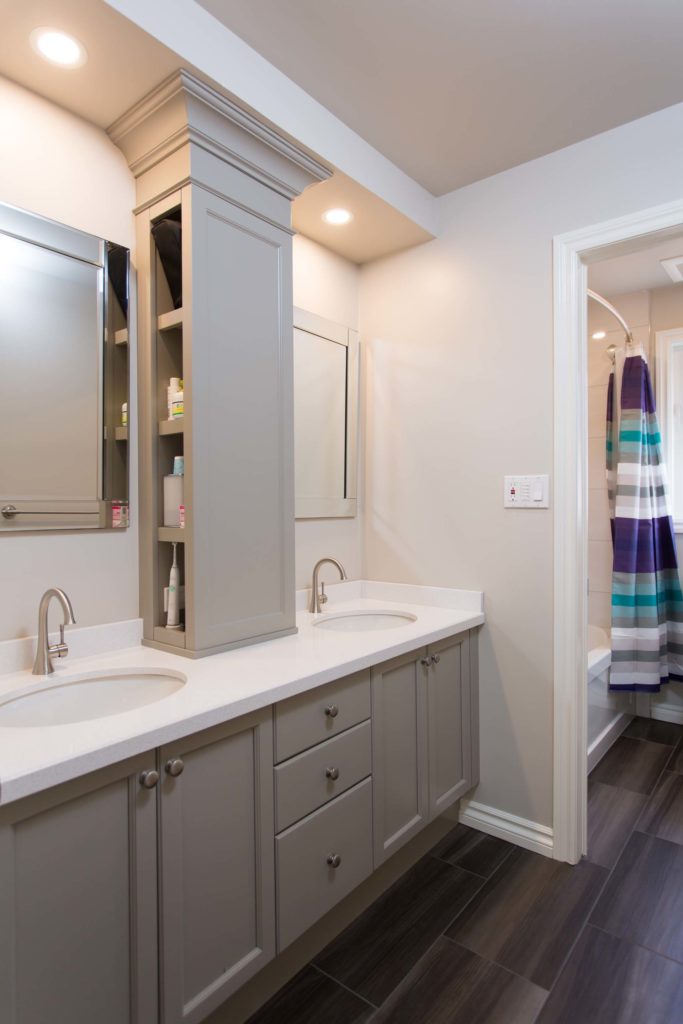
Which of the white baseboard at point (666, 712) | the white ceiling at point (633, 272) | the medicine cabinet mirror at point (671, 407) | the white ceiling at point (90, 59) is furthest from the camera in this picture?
the medicine cabinet mirror at point (671, 407)

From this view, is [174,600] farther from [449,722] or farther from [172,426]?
[449,722]

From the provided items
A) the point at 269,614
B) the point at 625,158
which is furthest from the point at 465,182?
the point at 269,614

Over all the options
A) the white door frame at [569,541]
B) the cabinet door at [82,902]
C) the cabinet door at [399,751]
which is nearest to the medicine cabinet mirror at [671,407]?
the white door frame at [569,541]

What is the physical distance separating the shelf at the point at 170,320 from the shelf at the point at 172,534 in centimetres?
56

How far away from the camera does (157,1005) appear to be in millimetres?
1106

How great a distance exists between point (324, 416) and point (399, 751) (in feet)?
4.26

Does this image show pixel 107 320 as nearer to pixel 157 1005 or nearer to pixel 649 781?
pixel 157 1005

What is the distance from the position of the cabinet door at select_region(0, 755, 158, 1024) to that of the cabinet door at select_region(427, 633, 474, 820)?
3.52ft

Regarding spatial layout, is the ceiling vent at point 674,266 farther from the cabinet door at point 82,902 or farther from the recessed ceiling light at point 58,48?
the cabinet door at point 82,902

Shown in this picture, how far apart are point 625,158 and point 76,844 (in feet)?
7.76

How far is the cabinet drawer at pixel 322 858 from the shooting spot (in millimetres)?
1379

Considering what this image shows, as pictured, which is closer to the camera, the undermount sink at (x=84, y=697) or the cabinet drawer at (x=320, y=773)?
the undermount sink at (x=84, y=697)

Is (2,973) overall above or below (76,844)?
below

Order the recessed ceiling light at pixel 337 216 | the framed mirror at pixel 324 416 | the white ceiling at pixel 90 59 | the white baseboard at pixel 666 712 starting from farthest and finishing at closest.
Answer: the white baseboard at pixel 666 712 → the framed mirror at pixel 324 416 → the recessed ceiling light at pixel 337 216 → the white ceiling at pixel 90 59
